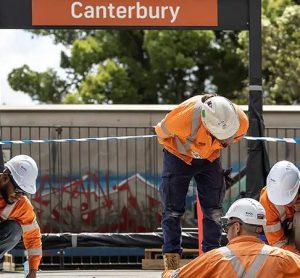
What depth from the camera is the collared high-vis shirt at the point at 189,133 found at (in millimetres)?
6523

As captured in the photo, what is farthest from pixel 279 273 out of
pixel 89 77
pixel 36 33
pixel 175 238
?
pixel 36 33

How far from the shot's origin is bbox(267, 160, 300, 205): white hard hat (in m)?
6.29

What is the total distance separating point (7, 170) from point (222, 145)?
5.57ft

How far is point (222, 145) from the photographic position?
22.0 ft

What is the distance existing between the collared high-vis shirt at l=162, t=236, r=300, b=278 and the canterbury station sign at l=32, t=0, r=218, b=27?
5020 millimetres

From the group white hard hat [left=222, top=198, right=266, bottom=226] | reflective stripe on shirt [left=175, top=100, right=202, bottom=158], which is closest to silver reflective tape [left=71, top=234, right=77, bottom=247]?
reflective stripe on shirt [left=175, top=100, right=202, bottom=158]

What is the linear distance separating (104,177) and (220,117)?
247 inches

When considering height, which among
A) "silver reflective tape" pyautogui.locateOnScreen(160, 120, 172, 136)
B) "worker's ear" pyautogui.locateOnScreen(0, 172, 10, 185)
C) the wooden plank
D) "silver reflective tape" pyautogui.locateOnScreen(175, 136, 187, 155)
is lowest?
the wooden plank

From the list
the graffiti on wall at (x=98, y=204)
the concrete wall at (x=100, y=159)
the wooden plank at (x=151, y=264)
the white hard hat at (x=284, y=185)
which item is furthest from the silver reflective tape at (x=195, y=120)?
the graffiti on wall at (x=98, y=204)

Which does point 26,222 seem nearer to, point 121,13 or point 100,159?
point 121,13

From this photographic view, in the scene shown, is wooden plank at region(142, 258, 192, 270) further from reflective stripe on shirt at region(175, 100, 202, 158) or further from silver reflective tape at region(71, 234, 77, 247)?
reflective stripe on shirt at region(175, 100, 202, 158)

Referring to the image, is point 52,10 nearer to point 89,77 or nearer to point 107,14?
point 107,14

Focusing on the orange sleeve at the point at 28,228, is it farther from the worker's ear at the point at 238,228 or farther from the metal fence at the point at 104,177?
the metal fence at the point at 104,177

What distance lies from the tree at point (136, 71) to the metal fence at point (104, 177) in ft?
74.4
